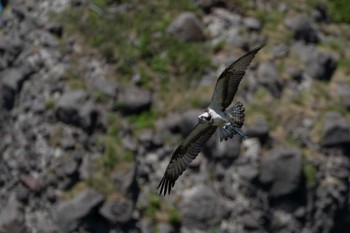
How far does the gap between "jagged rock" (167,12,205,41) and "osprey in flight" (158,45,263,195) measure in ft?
36.6

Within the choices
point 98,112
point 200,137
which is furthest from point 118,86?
point 200,137

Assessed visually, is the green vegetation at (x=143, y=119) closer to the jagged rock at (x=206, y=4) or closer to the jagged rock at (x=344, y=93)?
the jagged rock at (x=206, y=4)

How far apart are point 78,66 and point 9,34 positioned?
411 cm

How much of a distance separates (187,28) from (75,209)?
736 cm

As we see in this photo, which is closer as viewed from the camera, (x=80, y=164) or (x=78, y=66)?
(x=80, y=164)

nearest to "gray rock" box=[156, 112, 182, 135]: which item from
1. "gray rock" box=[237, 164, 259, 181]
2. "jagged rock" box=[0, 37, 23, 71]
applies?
"gray rock" box=[237, 164, 259, 181]

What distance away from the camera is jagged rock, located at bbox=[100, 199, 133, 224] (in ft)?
79.3

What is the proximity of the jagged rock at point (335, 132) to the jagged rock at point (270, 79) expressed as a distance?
1.79 meters

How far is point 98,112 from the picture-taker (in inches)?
1024

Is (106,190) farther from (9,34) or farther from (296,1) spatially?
(296,1)

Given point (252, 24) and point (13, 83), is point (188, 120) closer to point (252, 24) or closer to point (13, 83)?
point (252, 24)

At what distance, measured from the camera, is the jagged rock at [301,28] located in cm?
2862

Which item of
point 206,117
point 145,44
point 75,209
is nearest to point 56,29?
point 145,44

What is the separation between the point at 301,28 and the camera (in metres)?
28.7
